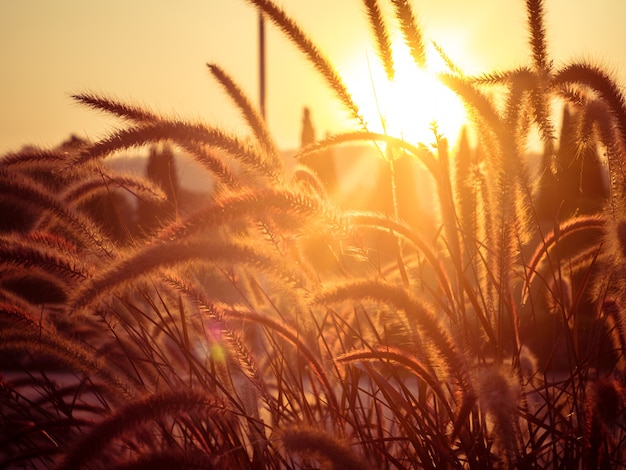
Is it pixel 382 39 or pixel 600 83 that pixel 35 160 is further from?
pixel 600 83

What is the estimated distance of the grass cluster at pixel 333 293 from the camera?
151 centimetres

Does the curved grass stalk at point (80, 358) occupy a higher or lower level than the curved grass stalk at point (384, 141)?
lower

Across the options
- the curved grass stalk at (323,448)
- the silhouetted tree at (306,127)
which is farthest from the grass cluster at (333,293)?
the silhouetted tree at (306,127)

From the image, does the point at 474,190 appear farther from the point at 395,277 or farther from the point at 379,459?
the point at 379,459

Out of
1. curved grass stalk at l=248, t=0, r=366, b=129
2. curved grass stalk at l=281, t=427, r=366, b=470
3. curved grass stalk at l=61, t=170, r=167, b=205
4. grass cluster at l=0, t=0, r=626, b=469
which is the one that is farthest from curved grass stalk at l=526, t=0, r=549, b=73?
curved grass stalk at l=61, t=170, r=167, b=205

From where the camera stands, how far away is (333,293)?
153 centimetres

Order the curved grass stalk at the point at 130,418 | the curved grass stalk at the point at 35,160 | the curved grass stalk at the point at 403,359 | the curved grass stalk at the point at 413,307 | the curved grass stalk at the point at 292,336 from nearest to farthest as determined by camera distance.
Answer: the curved grass stalk at the point at 130,418 < the curved grass stalk at the point at 413,307 < the curved grass stalk at the point at 403,359 < the curved grass stalk at the point at 292,336 < the curved grass stalk at the point at 35,160

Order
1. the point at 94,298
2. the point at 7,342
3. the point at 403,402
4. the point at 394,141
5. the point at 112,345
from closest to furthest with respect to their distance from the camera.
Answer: the point at 94,298, the point at 403,402, the point at 394,141, the point at 7,342, the point at 112,345

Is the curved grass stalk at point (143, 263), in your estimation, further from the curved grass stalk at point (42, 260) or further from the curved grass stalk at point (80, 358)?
the curved grass stalk at point (80, 358)

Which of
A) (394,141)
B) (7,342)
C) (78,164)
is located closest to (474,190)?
(394,141)

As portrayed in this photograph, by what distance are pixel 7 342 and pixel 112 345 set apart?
85cm

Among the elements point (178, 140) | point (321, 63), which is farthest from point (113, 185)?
point (321, 63)

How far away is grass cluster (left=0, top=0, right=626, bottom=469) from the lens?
4.96 ft

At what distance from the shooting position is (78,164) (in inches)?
74.2
